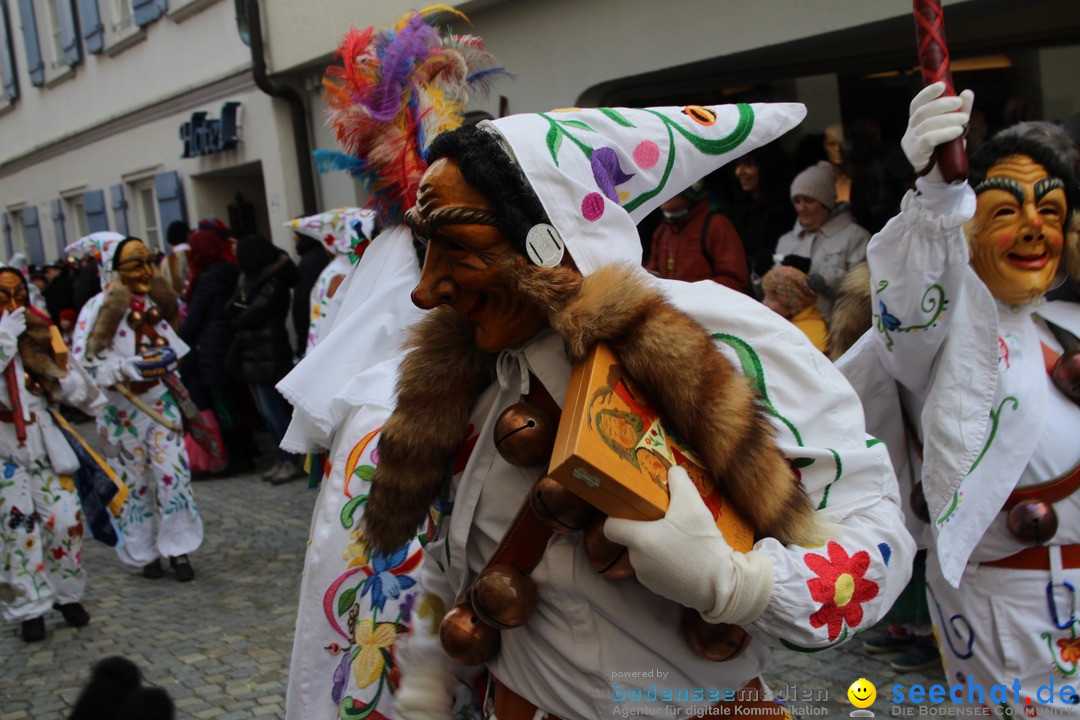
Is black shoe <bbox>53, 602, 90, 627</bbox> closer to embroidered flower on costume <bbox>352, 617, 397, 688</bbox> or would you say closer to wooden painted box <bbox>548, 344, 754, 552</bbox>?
embroidered flower on costume <bbox>352, 617, 397, 688</bbox>

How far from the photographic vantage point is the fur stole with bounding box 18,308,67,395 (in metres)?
5.23

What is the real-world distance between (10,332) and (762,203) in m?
4.48

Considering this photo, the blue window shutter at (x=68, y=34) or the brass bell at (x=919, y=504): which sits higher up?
the blue window shutter at (x=68, y=34)

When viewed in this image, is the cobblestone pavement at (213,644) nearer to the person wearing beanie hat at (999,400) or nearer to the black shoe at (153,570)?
the black shoe at (153,570)

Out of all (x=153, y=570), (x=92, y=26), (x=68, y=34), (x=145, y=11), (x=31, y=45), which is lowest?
(x=153, y=570)

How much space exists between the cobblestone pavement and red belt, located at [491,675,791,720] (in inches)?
51.8

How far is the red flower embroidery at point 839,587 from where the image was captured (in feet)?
4.52

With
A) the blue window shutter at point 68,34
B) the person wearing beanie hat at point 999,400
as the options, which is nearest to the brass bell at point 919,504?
the person wearing beanie hat at point 999,400

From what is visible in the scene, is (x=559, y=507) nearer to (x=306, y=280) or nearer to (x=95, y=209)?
(x=306, y=280)

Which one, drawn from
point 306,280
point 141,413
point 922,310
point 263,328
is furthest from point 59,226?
point 922,310

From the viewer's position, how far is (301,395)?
101 inches

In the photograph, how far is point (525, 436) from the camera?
154 cm

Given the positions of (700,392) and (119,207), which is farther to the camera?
(119,207)

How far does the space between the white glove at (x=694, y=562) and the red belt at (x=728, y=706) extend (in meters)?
0.38
